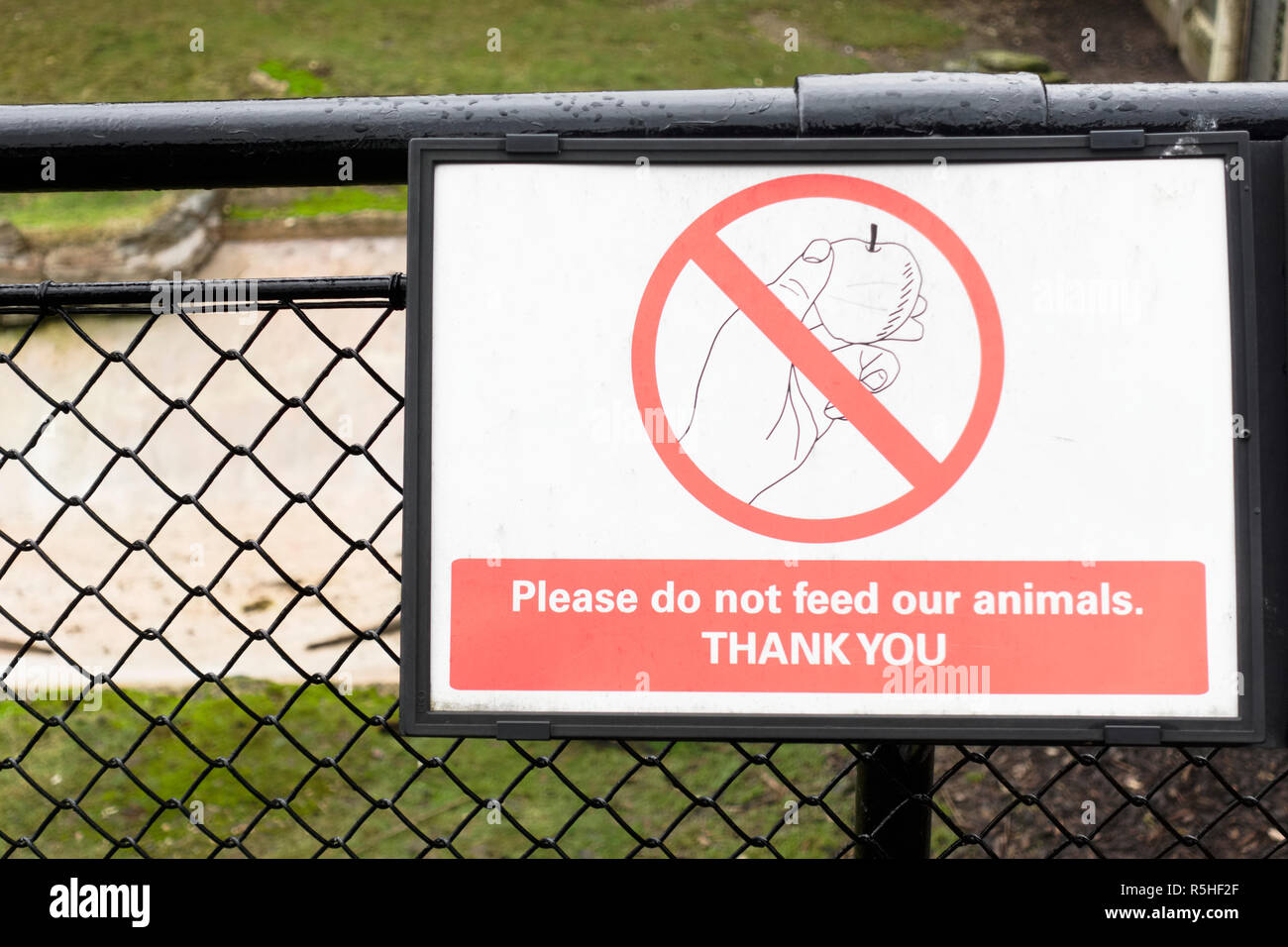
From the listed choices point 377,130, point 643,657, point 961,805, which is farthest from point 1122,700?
point 961,805

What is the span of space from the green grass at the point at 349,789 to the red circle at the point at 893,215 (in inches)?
65.8

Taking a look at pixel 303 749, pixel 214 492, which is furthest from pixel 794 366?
pixel 214 492

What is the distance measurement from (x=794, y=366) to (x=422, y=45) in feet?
25.8

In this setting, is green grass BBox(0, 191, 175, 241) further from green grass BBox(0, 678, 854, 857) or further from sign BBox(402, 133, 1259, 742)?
sign BBox(402, 133, 1259, 742)

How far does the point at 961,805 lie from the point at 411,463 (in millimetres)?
2492

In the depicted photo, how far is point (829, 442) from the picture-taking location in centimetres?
112

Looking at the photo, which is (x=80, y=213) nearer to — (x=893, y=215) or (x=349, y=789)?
(x=349, y=789)

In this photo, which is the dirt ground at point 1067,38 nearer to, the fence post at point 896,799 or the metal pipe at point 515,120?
the metal pipe at point 515,120

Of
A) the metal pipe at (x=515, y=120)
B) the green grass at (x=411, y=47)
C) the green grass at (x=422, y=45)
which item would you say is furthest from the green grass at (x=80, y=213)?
the metal pipe at (x=515, y=120)

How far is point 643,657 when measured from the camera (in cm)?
111

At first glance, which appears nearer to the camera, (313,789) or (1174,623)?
(1174,623)

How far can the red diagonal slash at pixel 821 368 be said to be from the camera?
1.11 m
